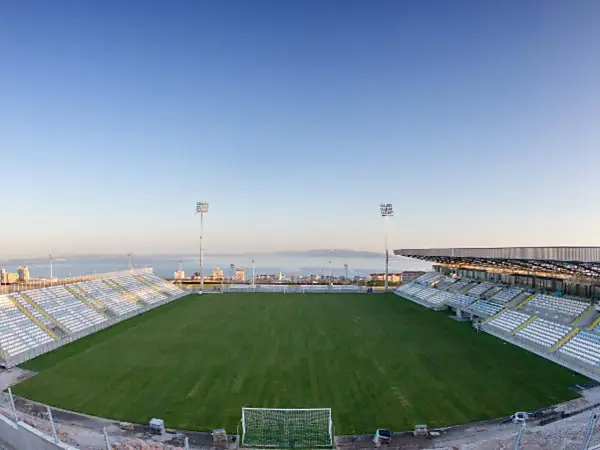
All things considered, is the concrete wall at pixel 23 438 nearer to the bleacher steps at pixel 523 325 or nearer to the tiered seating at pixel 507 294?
the bleacher steps at pixel 523 325

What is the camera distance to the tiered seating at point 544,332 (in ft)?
76.4

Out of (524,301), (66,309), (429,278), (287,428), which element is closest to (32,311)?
(66,309)

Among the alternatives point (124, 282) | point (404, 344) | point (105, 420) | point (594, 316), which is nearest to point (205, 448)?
point (105, 420)

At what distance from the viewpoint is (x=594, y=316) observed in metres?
24.5

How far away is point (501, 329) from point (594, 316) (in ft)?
18.0

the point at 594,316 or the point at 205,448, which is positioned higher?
the point at 594,316

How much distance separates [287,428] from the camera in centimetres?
1343

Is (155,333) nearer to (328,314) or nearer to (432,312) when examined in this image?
(328,314)

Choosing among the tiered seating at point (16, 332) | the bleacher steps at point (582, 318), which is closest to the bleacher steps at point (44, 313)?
the tiered seating at point (16, 332)

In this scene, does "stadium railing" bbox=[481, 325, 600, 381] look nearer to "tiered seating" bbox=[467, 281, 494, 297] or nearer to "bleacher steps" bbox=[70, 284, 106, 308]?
"tiered seating" bbox=[467, 281, 494, 297]

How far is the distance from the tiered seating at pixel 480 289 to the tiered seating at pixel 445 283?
5.15m

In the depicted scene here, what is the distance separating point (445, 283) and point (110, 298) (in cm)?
3682

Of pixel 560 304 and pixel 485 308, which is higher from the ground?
pixel 560 304

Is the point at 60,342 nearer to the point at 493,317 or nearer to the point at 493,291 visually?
the point at 493,317
